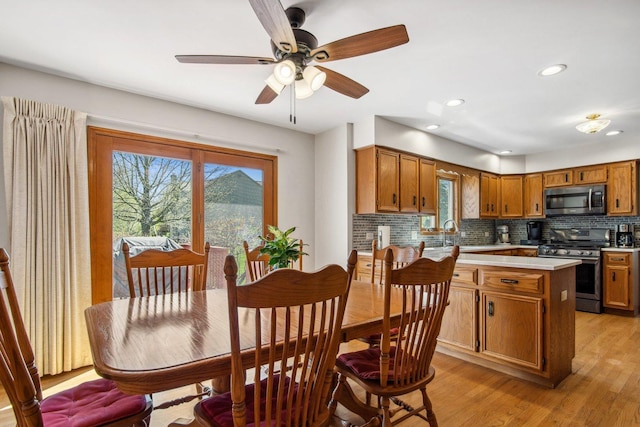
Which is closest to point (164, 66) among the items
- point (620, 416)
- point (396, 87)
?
point (396, 87)

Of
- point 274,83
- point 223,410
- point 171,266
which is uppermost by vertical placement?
point 274,83

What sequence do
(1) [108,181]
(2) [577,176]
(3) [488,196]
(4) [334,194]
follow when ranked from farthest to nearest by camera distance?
1. (3) [488,196]
2. (2) [577,176]
3. (4) [334,194]
4. (1) [108,181]

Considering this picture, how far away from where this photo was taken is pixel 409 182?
4297mm

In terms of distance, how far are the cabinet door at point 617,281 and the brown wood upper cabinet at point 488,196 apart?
1.65 m

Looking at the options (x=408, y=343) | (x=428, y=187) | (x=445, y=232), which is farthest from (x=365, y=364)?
(x=445, y=232)

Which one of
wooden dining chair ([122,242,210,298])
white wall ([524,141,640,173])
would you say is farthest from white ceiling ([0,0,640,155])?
wooden dining chair ([122,242,210,298])

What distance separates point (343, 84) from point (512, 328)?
7.49 ft

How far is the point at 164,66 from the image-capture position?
262 cm

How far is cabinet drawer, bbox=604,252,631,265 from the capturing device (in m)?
4.41

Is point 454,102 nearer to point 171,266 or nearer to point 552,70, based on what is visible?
point 552,70

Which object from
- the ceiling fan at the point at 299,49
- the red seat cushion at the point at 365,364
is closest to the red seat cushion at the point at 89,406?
the red seat cushion at the point at 365,364

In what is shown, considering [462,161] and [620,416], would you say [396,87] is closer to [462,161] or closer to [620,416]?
[462,161]

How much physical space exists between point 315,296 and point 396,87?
2561 millimetres

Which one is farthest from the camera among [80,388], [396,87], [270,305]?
[396,87]
